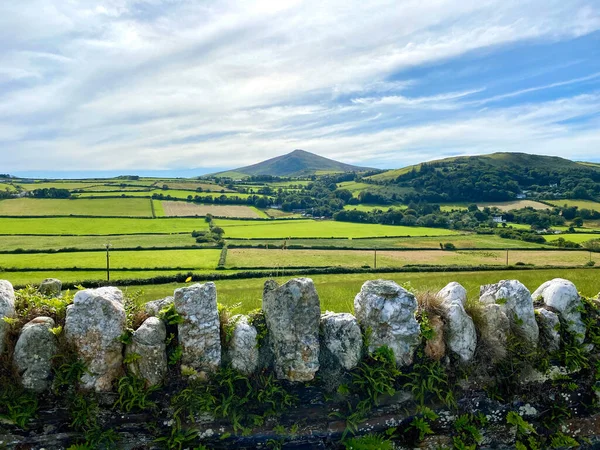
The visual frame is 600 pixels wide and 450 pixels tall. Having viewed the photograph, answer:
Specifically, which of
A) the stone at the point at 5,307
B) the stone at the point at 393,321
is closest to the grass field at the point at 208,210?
the stone at the point at 5,307

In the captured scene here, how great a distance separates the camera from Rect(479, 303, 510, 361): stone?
6379 mm

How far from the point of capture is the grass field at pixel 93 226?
71.1 meters

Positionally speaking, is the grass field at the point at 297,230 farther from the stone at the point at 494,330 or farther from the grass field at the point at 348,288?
the stone at the point at 494,330

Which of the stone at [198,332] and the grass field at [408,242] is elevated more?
the stone at [198,332]

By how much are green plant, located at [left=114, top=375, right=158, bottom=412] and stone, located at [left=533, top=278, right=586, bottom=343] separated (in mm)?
6934

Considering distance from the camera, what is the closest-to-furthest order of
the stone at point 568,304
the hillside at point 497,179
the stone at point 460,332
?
the stone at point 460,332 < the stone at point 568,304 < the hillside at point 497,179

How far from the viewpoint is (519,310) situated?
6.65 meters

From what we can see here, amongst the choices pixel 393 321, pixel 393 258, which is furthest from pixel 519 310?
pixel 393 258

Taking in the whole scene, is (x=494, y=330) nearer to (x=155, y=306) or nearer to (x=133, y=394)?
(x=155, y=306)

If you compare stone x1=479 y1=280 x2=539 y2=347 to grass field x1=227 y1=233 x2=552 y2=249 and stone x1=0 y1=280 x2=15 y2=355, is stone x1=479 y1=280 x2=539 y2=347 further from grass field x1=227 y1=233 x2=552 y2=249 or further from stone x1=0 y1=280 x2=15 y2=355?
grass field x1=227 y1=233 x2=552 y2=249

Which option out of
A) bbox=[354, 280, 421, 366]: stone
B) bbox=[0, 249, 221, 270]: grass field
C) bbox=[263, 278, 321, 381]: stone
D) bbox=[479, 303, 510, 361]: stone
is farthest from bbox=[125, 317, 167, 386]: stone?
bbox=[0, 249, 221, 270]: grass field

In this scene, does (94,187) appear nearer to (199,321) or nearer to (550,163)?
(199,321)

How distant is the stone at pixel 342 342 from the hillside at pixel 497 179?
144115 millimetres

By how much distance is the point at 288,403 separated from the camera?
19.1 ft
